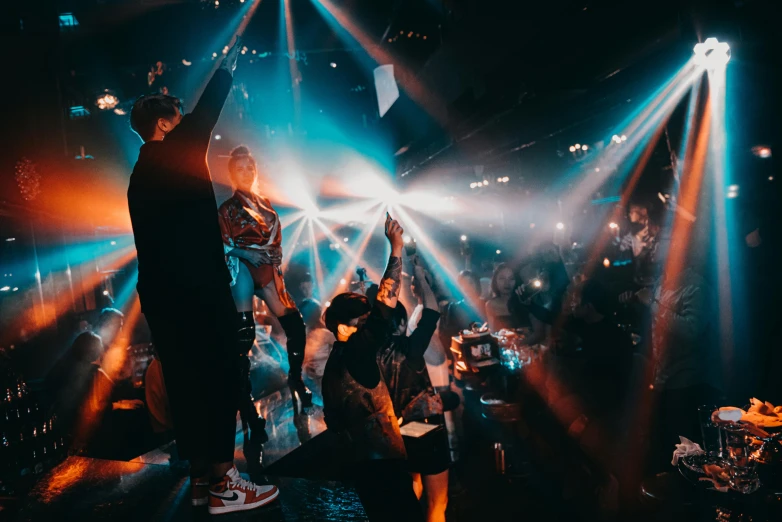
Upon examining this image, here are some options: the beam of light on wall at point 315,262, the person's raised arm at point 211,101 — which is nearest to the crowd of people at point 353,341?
the person's raised arm at point 211,101

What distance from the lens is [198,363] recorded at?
87.0 inches

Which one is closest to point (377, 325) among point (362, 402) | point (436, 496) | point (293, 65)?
point (362, 402)

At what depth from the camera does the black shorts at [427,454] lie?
4.05m

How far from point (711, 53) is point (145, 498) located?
283 inches

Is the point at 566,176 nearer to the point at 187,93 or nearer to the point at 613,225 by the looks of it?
the point at 613,225

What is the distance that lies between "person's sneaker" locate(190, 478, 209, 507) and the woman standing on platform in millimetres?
1174

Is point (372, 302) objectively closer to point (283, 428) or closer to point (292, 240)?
point (283, 428)

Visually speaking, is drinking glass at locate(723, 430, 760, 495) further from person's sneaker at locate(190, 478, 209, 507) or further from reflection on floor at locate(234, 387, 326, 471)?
reflection on floor at locate(234, 387, 326, 471)

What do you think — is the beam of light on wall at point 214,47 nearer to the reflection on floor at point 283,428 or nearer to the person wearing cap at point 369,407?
the reflection on floor at point 283,428

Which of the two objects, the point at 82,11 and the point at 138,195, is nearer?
the point at 138,195

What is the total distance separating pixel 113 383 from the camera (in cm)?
636

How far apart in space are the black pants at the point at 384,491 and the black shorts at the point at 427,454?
442mm

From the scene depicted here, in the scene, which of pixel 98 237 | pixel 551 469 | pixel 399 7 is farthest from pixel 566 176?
pixel 98 237

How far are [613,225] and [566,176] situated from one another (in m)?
2.50
